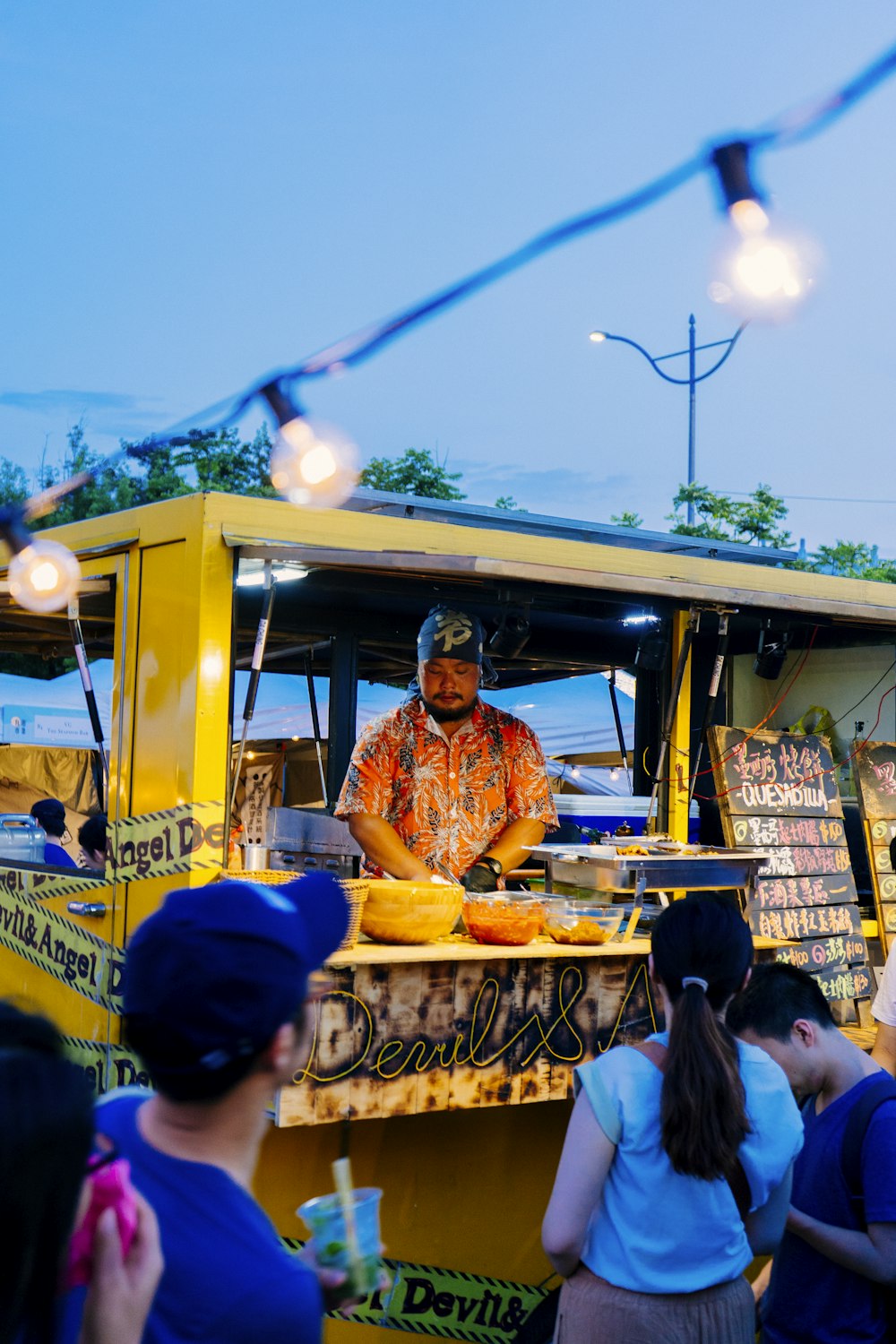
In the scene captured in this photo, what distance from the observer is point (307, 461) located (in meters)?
4.93

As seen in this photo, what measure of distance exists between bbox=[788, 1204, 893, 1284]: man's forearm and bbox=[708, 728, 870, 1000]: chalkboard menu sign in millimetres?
3016

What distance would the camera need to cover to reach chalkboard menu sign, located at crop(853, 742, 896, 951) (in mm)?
6488

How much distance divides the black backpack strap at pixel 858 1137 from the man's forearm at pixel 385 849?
7.45 feet

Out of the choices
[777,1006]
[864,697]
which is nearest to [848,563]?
[864,697]

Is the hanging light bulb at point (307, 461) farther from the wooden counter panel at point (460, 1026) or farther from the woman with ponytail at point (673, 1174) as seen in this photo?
the woman with ponytail at point (673, 1174)

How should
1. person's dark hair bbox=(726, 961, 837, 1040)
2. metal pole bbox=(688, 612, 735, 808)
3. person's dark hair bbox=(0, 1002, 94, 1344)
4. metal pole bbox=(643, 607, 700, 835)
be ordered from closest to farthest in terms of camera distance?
person's dark hair bbox=(0, 1002, 94, 1344), person's dark hair bbox=(726, 961, 837, 1040), metal pole bbox=(688, 612, 735, 808), metal pole bbox=(643, 607, 700, 835)

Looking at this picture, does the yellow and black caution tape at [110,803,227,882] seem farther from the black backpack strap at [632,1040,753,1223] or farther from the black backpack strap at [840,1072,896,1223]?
the black backpack strap at [840,1072,896,1223]

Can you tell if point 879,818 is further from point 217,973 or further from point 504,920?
point 217,973

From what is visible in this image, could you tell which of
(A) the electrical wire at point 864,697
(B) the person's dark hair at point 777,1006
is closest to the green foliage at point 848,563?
(A) the electrical wire at point 864,697

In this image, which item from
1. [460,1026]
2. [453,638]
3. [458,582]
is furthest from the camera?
[453,638]

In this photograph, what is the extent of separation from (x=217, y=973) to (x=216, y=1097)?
6.8 inches

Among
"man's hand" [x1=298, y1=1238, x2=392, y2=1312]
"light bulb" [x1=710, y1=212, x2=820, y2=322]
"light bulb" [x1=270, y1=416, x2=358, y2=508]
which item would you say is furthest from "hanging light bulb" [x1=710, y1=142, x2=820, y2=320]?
"man's hand" [x1=298, y1=1238, x2=392, y2=1312]

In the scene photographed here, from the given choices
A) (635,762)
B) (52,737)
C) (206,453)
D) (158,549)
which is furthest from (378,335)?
(206,453)

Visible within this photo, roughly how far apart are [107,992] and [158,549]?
1.67m
